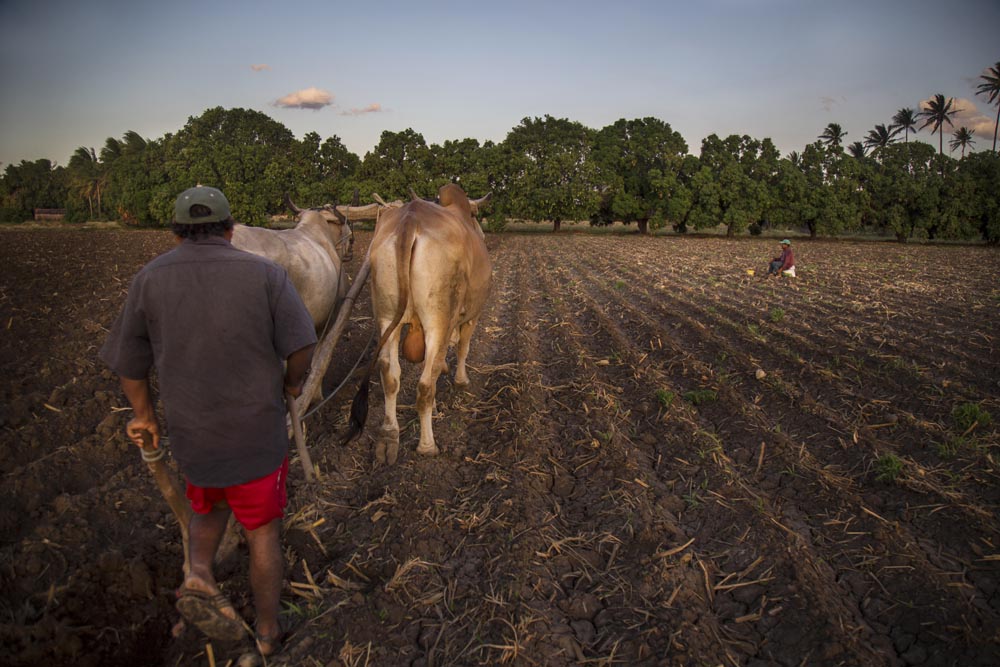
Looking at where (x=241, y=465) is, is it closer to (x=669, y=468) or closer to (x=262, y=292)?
(x=262, y=292)

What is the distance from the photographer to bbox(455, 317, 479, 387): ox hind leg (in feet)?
20.8

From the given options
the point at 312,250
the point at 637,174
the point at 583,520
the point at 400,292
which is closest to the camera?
the point at 583,520

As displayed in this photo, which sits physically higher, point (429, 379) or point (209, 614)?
point (429, 379)

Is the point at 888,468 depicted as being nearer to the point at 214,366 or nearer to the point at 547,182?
the point at 214,366

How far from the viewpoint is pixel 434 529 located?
3.77 m

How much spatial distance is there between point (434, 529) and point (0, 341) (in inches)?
301

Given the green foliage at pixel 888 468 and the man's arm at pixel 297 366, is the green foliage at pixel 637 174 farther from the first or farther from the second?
the man's arm at pixel 297 366

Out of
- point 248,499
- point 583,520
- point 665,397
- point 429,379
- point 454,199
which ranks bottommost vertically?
point 583,520

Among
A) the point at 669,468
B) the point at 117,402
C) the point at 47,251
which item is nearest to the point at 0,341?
the point at 117,402

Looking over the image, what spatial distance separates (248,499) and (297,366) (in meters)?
0.70

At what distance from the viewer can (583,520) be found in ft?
12.9

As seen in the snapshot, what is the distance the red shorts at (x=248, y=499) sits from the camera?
2.54 meters

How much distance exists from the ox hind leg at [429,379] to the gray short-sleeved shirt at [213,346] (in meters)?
2.08

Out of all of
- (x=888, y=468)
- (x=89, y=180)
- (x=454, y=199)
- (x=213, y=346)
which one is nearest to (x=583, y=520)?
(x=888, y=468)
